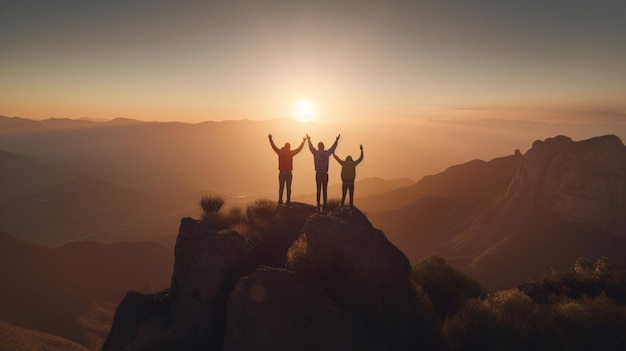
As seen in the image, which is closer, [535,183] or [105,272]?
[105,272]

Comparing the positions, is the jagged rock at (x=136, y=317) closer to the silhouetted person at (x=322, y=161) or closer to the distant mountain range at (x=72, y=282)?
the silhouetted person at (x=322, y=161)

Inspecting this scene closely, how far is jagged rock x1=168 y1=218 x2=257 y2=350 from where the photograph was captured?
9.47m

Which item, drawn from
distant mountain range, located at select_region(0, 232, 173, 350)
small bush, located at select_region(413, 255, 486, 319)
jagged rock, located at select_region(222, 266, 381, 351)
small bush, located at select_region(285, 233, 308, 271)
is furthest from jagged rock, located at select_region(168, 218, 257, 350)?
distant mountain range, located at select_region(0, 232, 173, 350)

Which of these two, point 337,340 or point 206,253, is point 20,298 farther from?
point 337,340

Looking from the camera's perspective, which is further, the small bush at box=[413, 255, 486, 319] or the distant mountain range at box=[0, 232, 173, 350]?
the distant mountain range at box=[0, 232, 173, 350]

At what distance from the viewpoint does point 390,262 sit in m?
9.79

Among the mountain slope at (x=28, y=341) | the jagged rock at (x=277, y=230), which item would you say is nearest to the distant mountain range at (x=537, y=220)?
the jagged rock at (x=277, y=230)

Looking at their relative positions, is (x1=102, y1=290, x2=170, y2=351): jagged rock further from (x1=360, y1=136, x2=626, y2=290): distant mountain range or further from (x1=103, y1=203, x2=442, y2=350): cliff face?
(x1=360, y1=136, x2=626, y2=290): distant mountain range

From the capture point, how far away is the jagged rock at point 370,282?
27.7 ft

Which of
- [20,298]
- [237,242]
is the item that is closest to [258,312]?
[237,242]

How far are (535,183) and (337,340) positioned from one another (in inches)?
4013

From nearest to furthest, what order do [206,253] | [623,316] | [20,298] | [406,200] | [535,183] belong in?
[623,316], [206,253], [20,298], [535,183], [406,200]

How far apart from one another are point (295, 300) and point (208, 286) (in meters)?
3.55

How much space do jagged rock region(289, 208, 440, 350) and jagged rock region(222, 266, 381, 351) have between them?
0.55m
